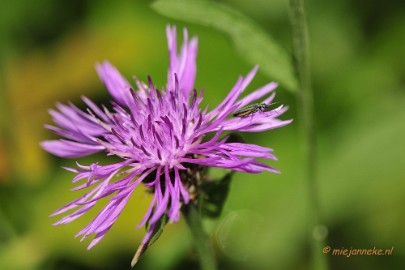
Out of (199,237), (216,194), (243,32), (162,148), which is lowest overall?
(199,237)

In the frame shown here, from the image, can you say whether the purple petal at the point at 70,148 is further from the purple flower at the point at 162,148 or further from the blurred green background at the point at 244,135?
the blurred green background at the point at 244,135

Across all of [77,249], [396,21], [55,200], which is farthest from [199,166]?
[396,21]

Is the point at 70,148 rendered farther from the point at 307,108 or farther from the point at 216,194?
the point at 307,108

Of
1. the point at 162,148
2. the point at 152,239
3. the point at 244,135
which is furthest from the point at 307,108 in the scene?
the point at 244,135

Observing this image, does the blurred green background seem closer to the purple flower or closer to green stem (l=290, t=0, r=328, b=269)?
green stem (l=290, t=0, r=328, b=269)

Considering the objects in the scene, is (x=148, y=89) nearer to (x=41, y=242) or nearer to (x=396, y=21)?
(x=41, y=242)

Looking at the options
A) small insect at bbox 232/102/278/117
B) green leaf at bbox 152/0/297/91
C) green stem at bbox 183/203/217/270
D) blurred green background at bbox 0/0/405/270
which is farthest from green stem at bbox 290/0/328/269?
blurred green background at bbox 0/0/405/270

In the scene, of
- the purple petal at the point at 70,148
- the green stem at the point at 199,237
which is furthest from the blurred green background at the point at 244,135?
the purple petal at the point at 70,148
